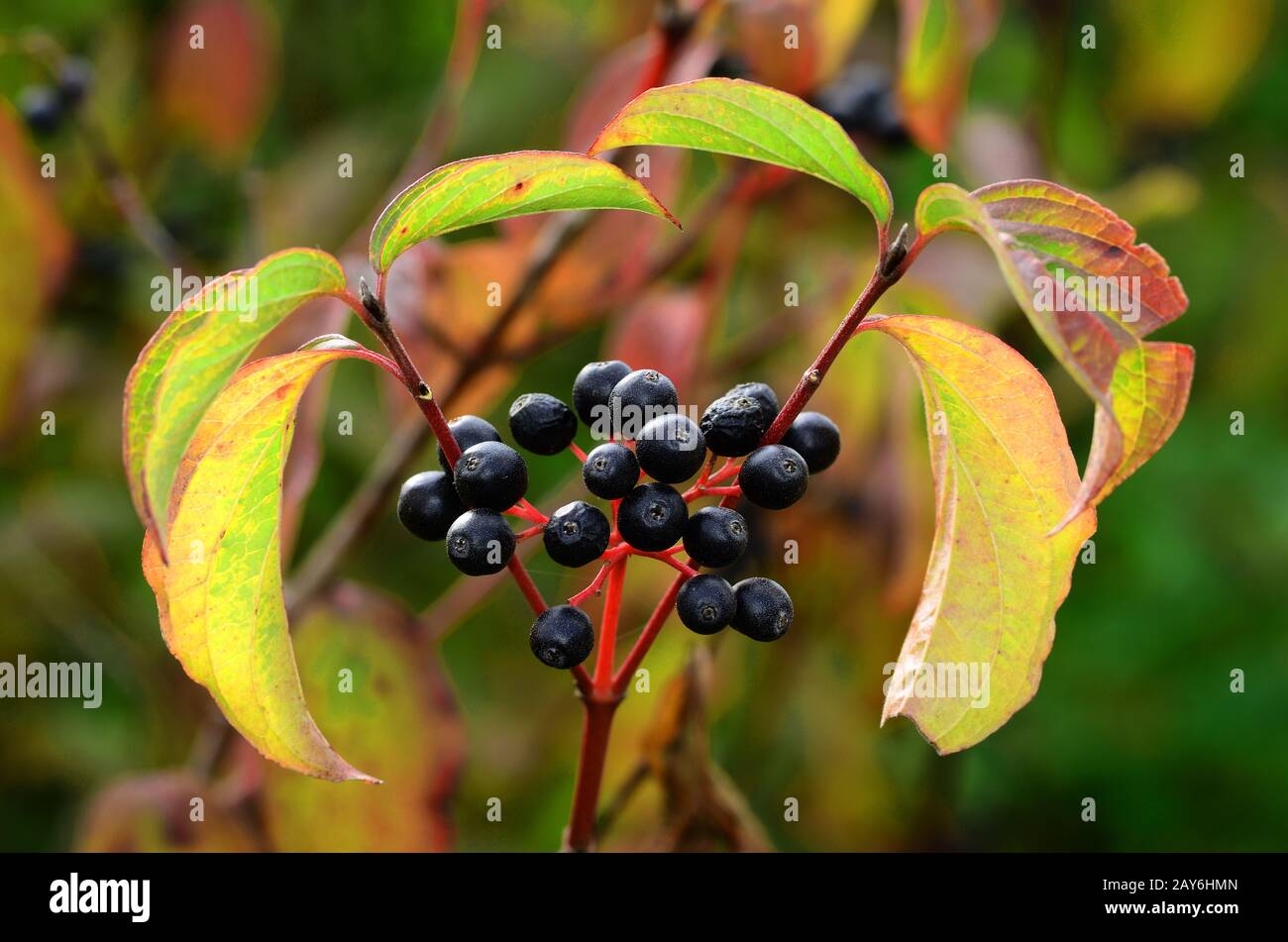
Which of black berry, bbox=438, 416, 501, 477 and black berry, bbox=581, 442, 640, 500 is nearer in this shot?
black berry, bbox=581, 442, 640, 500

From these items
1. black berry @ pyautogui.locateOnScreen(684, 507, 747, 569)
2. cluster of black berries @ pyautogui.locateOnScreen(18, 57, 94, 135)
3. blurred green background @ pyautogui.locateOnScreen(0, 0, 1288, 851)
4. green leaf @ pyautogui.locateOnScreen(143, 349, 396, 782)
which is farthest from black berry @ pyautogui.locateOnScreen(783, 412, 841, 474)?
cluster of black berries @ pyautogui.locateOnScreen(18, 57, 94, 135)

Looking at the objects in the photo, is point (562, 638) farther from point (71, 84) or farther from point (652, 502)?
point (71, 84)

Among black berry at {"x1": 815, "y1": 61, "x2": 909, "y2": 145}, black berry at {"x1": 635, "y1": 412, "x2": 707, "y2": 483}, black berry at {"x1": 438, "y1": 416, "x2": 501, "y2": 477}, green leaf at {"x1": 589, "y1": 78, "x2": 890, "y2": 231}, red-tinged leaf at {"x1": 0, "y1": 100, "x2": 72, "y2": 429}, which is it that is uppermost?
black berry at {"x1": 815, "y1": 61, "x2": 909, "y2": 145}

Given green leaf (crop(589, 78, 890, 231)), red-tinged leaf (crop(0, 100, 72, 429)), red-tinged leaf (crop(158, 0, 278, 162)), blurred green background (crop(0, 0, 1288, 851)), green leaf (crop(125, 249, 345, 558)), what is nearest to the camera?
green leaf (crop(125, 249, 345, 558))

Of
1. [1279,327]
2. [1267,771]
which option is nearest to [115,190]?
[1279,327]

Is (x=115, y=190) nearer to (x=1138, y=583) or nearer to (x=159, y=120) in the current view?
(x=159, y=120)

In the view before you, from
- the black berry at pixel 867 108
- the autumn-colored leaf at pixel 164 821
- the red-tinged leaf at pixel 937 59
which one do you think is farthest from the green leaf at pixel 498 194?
the black berry at pixel 867 108

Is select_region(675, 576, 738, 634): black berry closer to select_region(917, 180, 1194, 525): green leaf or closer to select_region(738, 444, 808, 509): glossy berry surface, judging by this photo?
select_region(738, 444, 808, 509): glossy berry surface
